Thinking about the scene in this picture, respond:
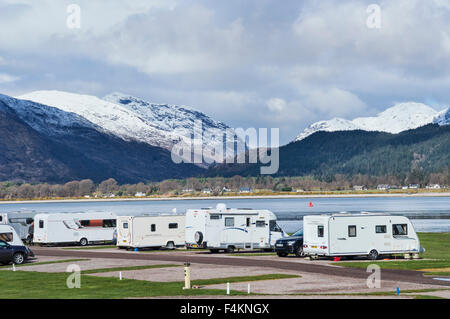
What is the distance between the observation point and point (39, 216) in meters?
63.4

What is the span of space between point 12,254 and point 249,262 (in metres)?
14.7

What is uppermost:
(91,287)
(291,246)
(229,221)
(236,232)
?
(229,221)

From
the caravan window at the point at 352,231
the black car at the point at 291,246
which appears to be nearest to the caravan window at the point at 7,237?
the black car at the point at 291,246

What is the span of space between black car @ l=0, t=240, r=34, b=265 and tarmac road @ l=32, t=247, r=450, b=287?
5.96 meters

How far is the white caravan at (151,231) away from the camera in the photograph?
55.4 meters

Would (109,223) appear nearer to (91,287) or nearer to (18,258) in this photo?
(18,258)

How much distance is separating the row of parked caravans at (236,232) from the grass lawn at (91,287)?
29.6ft

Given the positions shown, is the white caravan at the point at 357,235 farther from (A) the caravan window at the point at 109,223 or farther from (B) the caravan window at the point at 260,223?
(A) the caravan window at the point at 109,223

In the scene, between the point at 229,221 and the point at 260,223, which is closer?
the point at 229,221

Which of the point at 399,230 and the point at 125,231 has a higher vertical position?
the point at 399,230

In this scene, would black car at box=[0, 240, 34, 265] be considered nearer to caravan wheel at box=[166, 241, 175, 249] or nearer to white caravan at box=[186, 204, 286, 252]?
white caravan at box=[186, 204, 286, 252]

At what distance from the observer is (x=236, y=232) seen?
5191 centimetres

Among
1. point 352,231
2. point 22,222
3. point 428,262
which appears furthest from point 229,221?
point 22,222

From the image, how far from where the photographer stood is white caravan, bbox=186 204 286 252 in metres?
51.7
